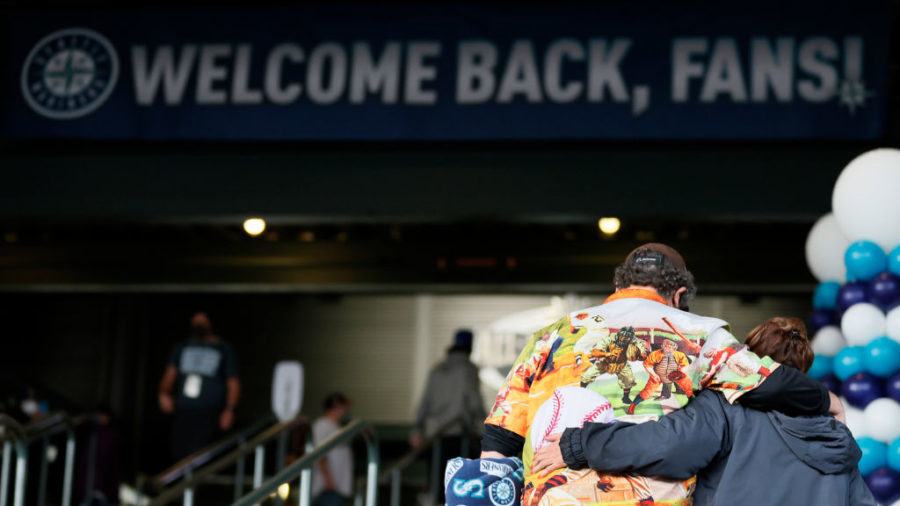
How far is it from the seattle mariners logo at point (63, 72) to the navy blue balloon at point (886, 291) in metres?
4.94

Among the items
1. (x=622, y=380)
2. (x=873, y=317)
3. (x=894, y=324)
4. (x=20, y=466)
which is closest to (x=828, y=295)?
(x=873, y=317)

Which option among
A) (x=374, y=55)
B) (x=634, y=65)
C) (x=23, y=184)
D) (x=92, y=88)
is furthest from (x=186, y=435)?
(x=634, y=65)

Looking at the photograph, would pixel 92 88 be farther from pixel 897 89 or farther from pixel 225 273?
pixel 897 89

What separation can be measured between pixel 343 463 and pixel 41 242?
4.42 m

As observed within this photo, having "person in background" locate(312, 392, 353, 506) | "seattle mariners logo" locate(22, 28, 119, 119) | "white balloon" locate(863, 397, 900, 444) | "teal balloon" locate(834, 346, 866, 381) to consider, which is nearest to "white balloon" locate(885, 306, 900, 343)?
"teal balloon" locate(834, 346, 866, 381)

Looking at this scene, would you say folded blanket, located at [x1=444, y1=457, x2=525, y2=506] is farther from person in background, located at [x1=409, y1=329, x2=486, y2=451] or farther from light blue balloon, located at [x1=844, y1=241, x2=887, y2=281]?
person in background, located at [x1=409, y1=329, x2=486, y2=451]

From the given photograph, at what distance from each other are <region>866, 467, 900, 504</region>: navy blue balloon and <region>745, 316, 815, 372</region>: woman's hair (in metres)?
1.76

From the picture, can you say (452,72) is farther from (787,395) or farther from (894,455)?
(787,395)

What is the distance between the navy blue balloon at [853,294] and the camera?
454 centimetres

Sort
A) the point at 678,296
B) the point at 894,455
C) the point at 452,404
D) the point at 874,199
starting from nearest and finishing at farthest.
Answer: the point at 678,296 → the point at 894,455 → the point at 874,199 → the point at 452,404

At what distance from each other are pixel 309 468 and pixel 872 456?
2.34 m

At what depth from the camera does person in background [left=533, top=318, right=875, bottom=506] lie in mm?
2395

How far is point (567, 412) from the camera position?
2451 mm

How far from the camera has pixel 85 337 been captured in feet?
41.1
